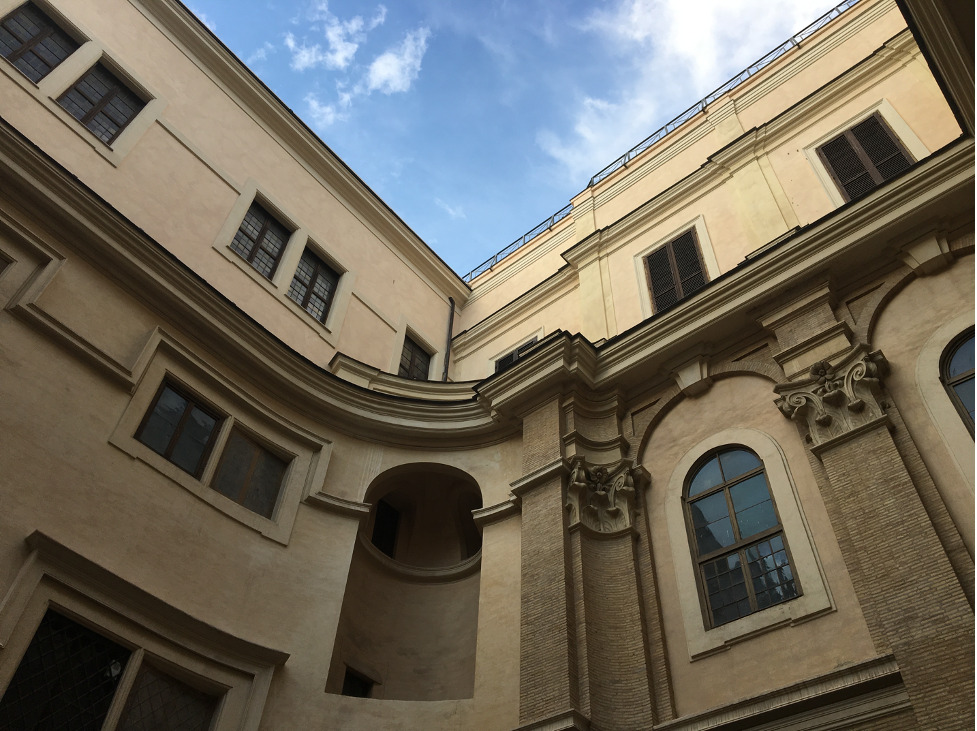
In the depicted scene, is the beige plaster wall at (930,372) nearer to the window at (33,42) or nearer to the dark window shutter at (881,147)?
the dark window shutter at (881,147)

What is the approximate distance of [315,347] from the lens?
54.5ft

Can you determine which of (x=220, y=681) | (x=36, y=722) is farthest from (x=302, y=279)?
(x=36, y=722)

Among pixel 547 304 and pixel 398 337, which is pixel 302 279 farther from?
pixel 547 304

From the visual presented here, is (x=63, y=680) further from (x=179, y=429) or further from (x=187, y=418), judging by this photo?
(x=187, y=418)

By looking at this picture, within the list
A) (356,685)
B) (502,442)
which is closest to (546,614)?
(356,685)

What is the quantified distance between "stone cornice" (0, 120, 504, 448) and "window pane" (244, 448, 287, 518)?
4.07 feet

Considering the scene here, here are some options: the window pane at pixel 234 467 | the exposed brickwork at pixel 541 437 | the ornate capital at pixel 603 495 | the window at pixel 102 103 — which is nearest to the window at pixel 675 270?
the exposed brickwork at pixel 541 437

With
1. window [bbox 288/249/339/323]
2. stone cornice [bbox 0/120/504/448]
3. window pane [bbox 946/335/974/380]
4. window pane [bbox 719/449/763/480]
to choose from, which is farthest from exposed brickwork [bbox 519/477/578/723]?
window [bbox 288/249/339/323]

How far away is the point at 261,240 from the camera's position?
1728 centimetres

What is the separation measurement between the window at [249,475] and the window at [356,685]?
9.35 feet

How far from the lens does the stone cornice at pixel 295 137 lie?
59.0 ft

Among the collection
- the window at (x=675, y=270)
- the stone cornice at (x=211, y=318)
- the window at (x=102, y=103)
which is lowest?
the stone cornice at (x=211, y=318)

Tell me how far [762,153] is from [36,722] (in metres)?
15.9

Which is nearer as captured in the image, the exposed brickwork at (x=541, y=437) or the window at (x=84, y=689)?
the window at (x=84, y=689)
